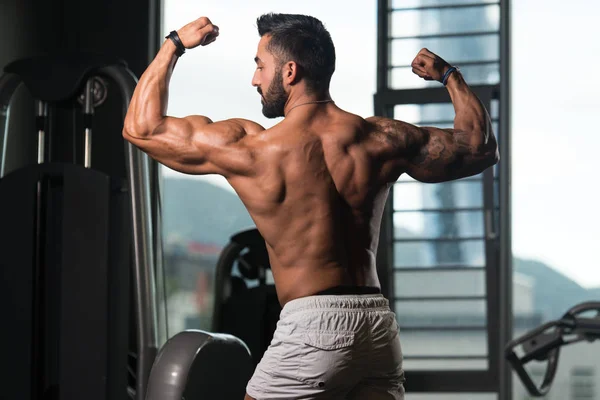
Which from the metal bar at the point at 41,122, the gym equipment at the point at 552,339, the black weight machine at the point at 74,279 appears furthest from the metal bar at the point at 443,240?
the metal bar at the point at 41,122

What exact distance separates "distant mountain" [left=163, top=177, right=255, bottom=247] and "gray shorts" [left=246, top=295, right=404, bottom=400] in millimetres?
2720

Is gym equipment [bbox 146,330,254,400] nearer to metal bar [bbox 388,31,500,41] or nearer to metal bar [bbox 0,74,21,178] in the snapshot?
metal bar [bbox 0,74,21,178]

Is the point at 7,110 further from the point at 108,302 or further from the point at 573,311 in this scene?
the point at 573,311

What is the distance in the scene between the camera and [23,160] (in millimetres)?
4727

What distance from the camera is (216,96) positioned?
468 centimetres

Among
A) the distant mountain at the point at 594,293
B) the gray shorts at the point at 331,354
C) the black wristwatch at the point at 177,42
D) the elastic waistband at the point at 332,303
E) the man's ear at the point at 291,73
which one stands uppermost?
the black wristwatch at the point at 177,42

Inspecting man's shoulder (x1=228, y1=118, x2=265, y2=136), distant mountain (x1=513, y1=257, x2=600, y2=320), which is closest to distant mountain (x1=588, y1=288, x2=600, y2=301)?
distant mountain (x1=513, y1=257, x2=600, y2=320)

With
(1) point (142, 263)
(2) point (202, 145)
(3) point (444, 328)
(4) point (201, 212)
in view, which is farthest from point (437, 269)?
(2) point (202, 145)

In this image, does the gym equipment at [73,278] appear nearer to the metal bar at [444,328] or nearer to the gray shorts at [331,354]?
the gray shorts at [331,354]

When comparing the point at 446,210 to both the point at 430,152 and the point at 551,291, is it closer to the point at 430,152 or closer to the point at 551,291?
the point at 551,291

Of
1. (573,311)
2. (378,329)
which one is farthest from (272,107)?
(573,311)

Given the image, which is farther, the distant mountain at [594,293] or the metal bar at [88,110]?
the distant mountain at [594,293]

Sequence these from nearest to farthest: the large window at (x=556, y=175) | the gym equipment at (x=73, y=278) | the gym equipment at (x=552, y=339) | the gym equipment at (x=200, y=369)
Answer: the gym equipment at (x=200, y=369) → the gym equipment at (x=73, y=278) → the gym equipment at (x=552, y=339) → the large window at (x=556, y=175)

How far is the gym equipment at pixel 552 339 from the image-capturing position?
11.3 feet
